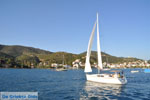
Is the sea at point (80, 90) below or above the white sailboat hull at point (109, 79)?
below

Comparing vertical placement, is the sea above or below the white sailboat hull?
below

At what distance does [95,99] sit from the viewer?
890 inches

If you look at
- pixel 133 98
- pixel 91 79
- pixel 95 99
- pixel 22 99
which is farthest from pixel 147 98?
pixel 91 79

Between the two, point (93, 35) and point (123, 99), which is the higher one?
point (93, 35)

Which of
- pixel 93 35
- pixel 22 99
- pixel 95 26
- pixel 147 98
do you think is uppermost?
pixel 95 26

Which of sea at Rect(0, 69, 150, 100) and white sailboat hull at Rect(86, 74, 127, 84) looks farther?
white sailboat hull at Rect(86, 74, 127, 84)

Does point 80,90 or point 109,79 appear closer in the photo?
point 80,90

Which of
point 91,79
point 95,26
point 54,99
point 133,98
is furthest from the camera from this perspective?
point 95,26

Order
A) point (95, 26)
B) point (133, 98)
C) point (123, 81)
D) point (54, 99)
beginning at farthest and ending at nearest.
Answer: point (95, 26) → point (123, 81) → point (133, 98) → point (54, 99)

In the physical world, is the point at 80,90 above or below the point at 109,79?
below

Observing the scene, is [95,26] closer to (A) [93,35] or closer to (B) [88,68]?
(A) [93,35]

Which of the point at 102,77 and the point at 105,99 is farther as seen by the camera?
the point at 102,77

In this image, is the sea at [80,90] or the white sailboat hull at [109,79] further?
the white sailboat hull at [109,79]

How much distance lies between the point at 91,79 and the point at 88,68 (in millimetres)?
4081
